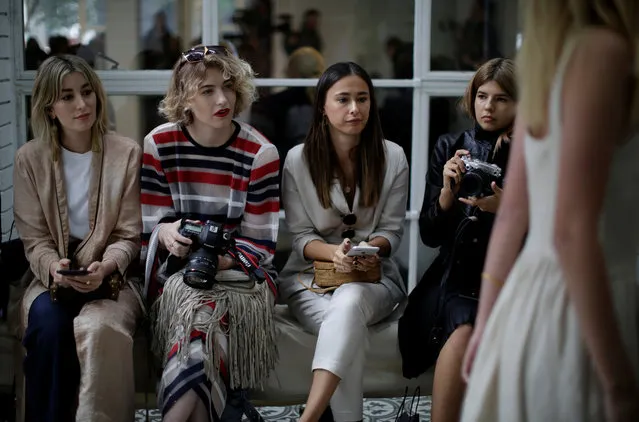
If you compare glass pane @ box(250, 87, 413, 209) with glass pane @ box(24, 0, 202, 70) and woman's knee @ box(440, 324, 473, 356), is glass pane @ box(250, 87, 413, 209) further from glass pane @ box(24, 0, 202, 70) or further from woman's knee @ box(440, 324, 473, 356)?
woman's knee @ box(440, 324, 473, 356)

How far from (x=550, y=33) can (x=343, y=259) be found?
1509 millimetres

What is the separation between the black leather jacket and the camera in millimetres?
2396

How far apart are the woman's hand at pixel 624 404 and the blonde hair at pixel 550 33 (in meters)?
0.40

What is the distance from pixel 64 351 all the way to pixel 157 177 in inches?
24.6

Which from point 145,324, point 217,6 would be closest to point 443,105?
point 217,6

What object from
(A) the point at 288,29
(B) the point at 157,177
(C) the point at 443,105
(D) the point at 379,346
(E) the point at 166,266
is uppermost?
(A) the point at 288,29

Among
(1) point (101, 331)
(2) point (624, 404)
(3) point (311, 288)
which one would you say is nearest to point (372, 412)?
(3) point (311, 288)

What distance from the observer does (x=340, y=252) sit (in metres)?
2.71

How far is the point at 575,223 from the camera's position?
1275 millimetres

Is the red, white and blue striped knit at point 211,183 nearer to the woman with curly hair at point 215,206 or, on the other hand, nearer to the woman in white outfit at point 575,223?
the woman with curly hair at point 215,206

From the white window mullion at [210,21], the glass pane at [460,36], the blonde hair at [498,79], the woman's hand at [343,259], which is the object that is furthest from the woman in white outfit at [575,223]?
the white window mullion at [210,21]

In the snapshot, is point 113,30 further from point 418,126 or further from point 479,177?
point 479,177

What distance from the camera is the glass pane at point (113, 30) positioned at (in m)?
3.43

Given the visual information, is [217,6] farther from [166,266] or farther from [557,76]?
[557,76]
